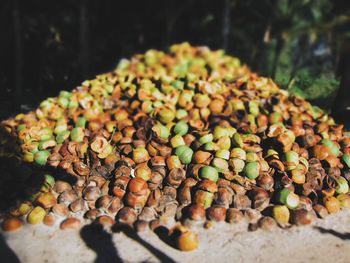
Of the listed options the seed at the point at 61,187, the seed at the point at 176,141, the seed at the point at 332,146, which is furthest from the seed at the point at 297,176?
the seed at the point at 61,187

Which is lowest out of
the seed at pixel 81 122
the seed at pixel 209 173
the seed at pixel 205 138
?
the seed at pixel 209 173

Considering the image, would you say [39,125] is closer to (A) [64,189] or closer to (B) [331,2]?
(A) [64,189]

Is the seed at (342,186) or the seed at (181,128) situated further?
the seed at (181,128)

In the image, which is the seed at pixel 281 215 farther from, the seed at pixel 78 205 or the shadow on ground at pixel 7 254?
the shadow on ground at pixel 7 254

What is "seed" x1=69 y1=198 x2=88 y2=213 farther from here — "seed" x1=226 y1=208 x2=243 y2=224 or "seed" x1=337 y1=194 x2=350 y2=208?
"seed" x1=337 y1=194 x2=350 y2=208

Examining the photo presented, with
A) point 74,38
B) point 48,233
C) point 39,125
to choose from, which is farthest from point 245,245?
point 74,38

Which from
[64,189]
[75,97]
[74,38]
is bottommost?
[74,38]
